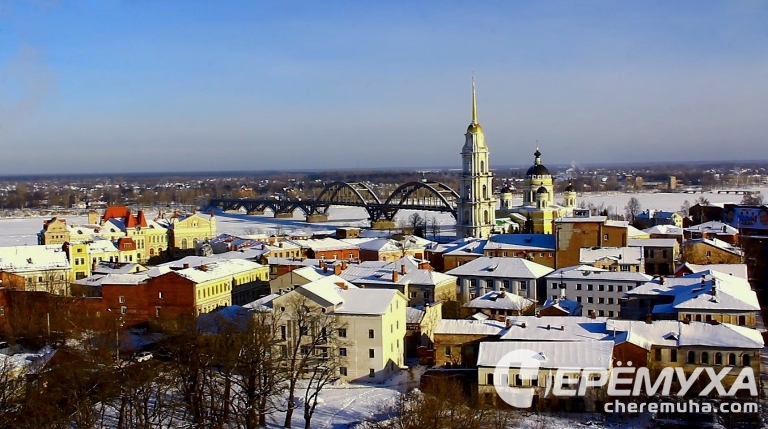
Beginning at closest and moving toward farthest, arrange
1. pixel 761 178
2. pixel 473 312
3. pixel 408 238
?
pixel 473 312
pixel 408 238
pixel 761 178

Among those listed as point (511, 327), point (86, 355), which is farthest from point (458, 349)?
point (86, 355)

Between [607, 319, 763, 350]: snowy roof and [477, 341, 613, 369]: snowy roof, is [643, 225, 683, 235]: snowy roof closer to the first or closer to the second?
[607, 319, 763, 350]: snowy roof

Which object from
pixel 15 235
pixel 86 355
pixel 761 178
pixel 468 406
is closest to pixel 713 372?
pixel 468 406

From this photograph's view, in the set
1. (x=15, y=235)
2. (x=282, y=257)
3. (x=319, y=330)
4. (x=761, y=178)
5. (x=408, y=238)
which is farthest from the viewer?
(x=761, y=178)

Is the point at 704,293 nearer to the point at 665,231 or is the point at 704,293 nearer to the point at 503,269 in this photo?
the point at 503,269

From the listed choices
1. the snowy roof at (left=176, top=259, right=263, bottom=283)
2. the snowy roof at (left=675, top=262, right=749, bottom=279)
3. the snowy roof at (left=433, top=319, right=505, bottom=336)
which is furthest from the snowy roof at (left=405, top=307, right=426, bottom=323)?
the snowy roof at (left=675, top=262, right=749, bottom=279)

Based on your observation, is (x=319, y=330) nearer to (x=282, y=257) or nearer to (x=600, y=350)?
(x=600, y=350)

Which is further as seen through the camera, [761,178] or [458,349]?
[761,178]

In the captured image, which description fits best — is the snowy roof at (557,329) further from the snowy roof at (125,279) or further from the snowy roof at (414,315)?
the snowy roof at (125,279)
